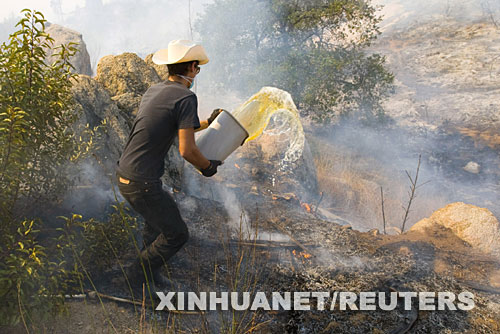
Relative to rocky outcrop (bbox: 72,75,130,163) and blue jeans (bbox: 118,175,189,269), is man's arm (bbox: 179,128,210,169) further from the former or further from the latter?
rocky outcrop (bbox: 72,75,130,163)

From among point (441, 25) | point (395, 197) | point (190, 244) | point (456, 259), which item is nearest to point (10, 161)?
point (190, 244)

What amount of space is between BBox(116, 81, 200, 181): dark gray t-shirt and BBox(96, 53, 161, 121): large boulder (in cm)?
273

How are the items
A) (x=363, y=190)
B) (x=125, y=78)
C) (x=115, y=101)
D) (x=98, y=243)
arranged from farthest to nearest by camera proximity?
1. (x=363, y=190)
2. (x=125, y=78)
3. (x=115, y=101)
4. (x=98, y=243)

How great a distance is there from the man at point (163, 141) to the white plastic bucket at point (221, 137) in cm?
16

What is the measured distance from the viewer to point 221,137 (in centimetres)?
259

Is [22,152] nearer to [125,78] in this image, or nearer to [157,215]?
[157,215]

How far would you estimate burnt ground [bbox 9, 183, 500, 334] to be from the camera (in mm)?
2553

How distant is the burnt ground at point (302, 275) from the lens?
255 centimetres

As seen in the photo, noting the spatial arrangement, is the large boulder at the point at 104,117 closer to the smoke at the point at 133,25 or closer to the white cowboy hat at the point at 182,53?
the white cowboy hat at the point at 182,53

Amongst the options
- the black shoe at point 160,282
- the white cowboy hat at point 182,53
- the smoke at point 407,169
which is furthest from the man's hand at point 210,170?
the smoke at point 407,169

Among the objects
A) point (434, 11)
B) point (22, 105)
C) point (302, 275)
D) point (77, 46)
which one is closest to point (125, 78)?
point (22, 105)

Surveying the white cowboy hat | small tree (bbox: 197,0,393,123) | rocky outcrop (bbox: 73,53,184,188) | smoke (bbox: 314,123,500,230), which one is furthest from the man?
small tree (bbox: 197,0,393,123)

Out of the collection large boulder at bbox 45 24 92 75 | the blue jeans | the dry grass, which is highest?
large boulder at bbox 45 24 92 75

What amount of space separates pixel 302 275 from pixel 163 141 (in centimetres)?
202
